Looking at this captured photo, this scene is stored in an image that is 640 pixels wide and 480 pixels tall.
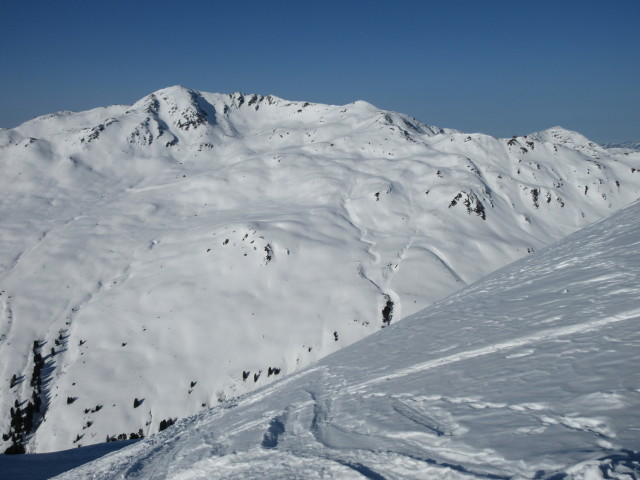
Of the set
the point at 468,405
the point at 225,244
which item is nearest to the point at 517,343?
the point at 468,405

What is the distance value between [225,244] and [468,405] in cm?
7857

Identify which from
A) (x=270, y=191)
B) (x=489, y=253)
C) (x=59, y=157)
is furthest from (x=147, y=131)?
(x=489, y=253)

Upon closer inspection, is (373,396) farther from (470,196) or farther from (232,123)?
(232,123)

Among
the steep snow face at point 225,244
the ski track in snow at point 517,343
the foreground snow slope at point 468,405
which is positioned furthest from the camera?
the steep snow face at point 225,244

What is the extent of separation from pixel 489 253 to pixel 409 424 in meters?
83.2

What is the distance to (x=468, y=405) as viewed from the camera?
5.62 metres

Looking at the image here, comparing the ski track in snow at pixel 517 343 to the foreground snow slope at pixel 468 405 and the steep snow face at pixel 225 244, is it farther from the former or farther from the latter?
the steep snow face at pixel 225 244

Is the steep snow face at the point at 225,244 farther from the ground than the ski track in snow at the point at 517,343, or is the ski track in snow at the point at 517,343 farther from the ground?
the steep snow face at the point at 225,244

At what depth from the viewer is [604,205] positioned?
108438mm

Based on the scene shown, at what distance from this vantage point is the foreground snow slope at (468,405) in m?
4.21

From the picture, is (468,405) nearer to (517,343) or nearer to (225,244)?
(517,343)

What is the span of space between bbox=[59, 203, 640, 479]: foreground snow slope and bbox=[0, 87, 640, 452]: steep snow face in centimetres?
5102

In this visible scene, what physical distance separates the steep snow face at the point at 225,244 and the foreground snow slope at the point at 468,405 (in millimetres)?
51018

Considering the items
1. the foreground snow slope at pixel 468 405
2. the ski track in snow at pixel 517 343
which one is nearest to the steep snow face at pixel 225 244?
the foreground snow slope at pixel 468 405
